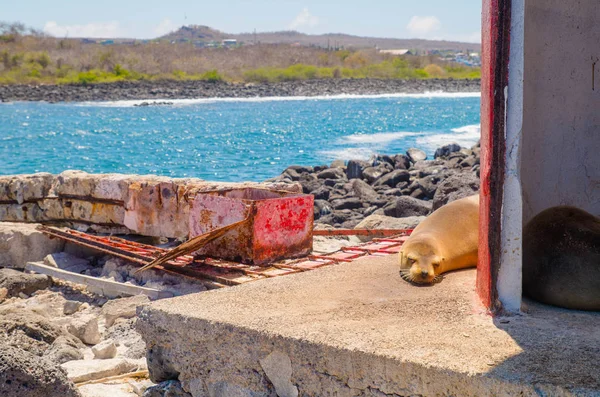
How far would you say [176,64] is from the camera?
288 ft

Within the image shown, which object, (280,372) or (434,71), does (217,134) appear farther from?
(434,71)

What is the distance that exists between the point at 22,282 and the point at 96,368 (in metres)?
2.66

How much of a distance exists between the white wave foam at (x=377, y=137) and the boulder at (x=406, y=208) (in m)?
22.9

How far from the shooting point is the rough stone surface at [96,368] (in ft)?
16.3

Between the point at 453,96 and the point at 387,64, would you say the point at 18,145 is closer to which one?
the point at 453,96

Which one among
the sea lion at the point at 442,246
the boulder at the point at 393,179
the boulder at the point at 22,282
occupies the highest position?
the sea lion at the point at 442,246

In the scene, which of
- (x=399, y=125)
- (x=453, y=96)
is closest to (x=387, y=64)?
(x=453, y=96)

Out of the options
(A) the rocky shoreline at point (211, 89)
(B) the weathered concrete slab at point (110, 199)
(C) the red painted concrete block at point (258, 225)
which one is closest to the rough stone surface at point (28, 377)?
(C) the red painted concrete block at point (258, 225)

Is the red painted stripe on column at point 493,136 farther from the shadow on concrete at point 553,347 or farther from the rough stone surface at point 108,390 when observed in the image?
the rough stone surface at point 108,390

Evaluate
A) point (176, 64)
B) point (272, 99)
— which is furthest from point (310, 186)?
point (176, 64)

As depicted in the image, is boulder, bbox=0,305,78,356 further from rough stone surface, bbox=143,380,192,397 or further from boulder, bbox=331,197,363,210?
boulder, bbox=331,197,363,210

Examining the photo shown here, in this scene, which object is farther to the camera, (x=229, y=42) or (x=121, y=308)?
(x=229, y=42)

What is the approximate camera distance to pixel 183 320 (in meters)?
4.41

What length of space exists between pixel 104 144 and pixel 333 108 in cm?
2598
